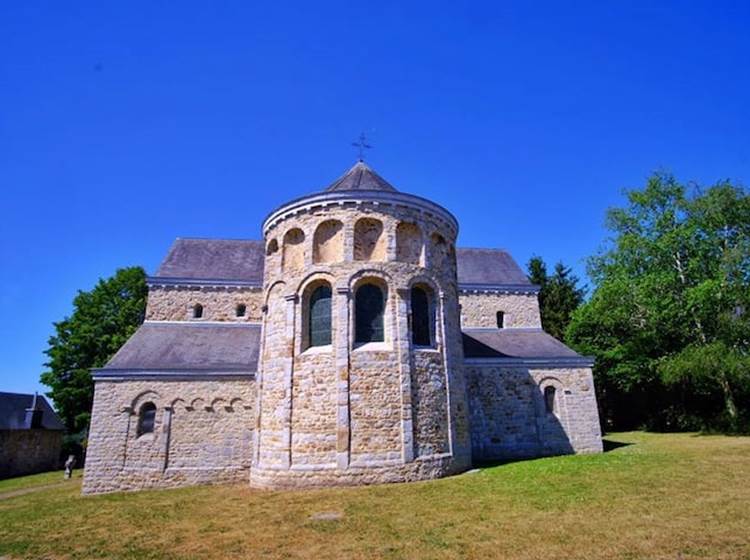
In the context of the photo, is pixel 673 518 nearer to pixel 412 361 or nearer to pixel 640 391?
pixel 412 361

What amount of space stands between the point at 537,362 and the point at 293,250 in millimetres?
11545

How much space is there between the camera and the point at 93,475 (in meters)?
14.9

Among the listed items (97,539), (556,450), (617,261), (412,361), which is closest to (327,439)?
(412,361)

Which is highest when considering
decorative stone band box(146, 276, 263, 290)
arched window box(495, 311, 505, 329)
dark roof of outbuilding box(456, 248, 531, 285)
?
dark roof of outbuilding box(456, 248, 531, 285)

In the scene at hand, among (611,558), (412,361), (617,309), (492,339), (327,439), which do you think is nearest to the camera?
(611,558)

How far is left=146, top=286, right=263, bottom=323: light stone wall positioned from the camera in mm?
19688

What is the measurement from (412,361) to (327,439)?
328cm

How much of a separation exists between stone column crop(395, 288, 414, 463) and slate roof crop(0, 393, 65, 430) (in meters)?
24.6

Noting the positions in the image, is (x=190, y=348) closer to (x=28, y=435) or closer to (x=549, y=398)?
(x=549, y=398)

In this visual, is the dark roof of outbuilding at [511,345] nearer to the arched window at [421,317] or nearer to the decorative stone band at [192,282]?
the arched window at [421,317]

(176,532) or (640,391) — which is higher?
(640,391)

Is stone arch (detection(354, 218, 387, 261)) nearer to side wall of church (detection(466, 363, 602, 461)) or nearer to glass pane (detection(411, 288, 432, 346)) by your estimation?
glass pane (detection(411, 288, 432, 346))

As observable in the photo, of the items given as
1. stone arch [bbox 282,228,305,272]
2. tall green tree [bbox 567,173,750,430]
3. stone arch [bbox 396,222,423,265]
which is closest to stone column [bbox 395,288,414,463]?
stone arch [bbox 396,222,423,265]

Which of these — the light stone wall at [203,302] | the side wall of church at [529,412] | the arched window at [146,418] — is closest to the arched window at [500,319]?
the side wall of church at [529,412]
